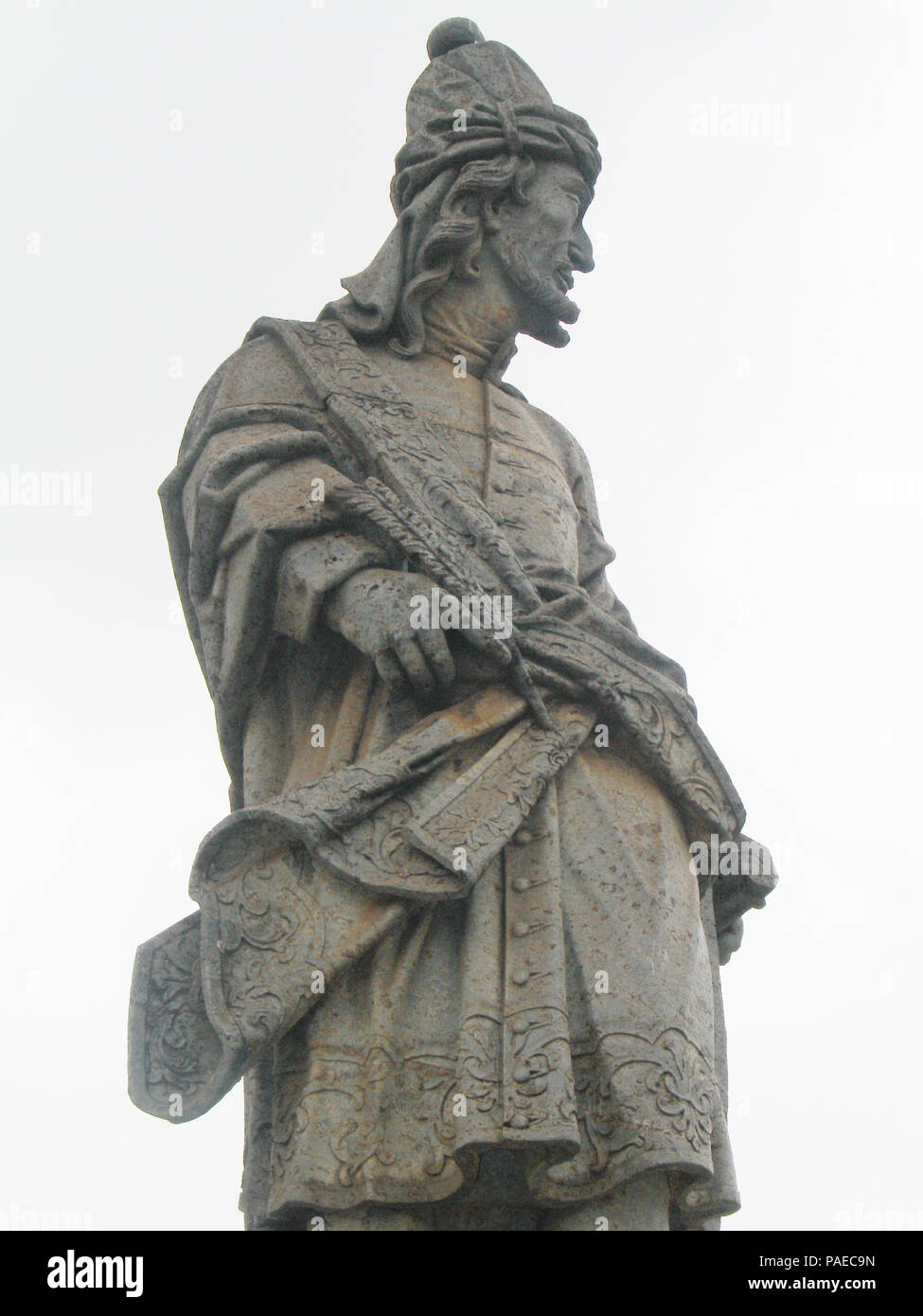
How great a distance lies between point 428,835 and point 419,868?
0.12 metres

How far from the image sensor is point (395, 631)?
25.7ft

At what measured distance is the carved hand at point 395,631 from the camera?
7.84m

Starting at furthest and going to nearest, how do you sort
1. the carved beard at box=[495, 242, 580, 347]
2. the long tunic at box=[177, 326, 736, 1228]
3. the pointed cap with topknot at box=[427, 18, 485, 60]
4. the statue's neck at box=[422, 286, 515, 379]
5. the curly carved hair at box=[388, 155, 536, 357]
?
1. the pointed cap with topknot at box=[427, 18, 485, 60]
2. the statue's neck at box=[422, 286, 515, 379]
3. the carved beard at box=[495, 242, 580, 347]
4. the curly carved hair at box=[388, 155, 536, 357]
5. the long tunic at box=[177, 326, 736, 1228]

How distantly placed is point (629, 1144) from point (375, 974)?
3.42ft

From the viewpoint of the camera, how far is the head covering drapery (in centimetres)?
941

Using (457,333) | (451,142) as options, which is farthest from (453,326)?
(451,142)

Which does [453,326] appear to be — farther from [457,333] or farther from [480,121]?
[480,121]

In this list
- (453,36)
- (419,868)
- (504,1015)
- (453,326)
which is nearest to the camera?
(504,1015)

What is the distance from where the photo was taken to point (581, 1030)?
7449mm

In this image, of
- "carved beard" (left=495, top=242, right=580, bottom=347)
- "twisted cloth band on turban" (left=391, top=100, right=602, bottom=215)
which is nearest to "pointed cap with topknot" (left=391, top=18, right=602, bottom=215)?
"twisted cloth band on turban" (left=391, top=100, right=602, bottom=215)

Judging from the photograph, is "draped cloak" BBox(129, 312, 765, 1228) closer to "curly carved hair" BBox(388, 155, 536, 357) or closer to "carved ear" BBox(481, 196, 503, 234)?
"curly carved hair" BBox(388, 155, 536, 357)

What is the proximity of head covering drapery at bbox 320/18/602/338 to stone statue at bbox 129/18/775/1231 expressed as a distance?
0.03 metres

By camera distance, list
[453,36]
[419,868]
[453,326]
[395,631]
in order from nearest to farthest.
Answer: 1. [419,868]
2. [395,631]
3. [453,326]
4. [453,36]
